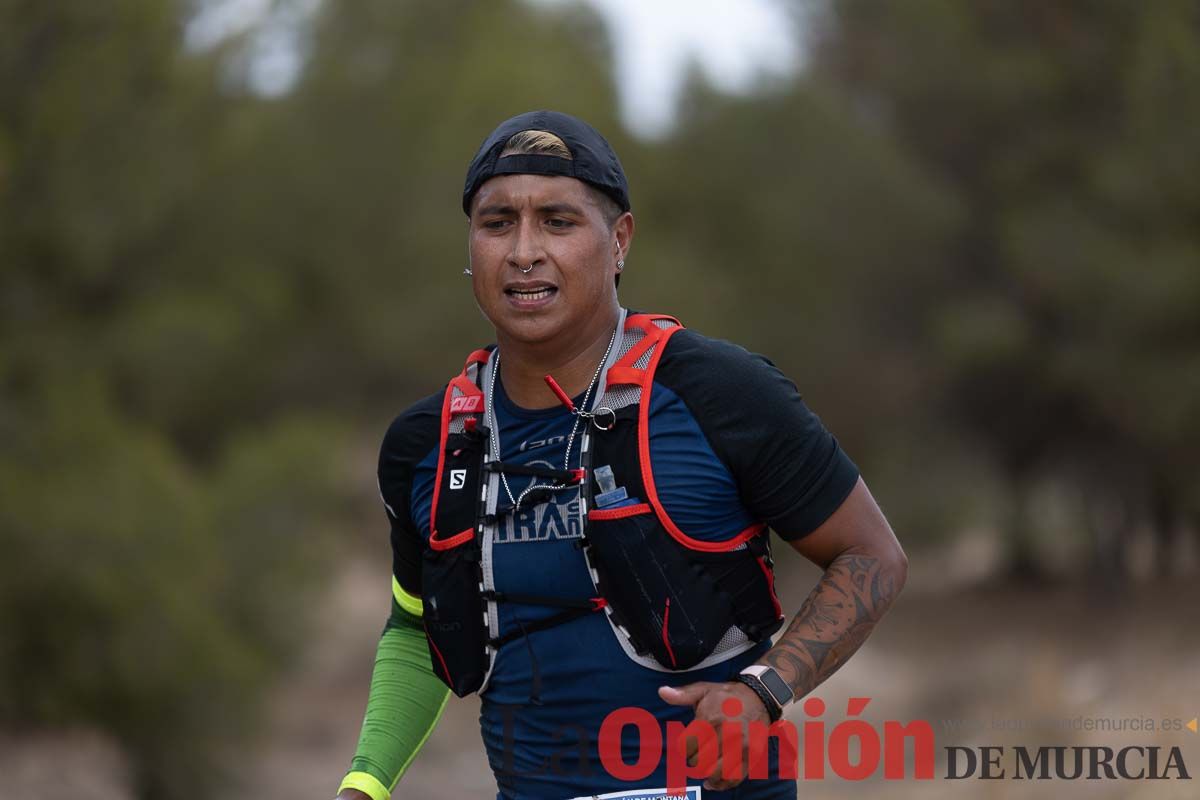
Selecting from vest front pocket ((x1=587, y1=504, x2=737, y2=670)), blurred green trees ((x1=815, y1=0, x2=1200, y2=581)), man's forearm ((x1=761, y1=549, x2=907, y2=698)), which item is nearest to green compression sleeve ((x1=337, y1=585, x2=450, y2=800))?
vest front pocket ((x1=587, y1=504, x2=737, y2=670))

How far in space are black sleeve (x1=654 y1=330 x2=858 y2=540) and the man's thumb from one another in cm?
32

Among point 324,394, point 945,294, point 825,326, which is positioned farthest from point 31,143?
point 945,294

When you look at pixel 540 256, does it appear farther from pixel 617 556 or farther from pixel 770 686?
pixel 770 686

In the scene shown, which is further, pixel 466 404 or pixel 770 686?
pixel 466 404

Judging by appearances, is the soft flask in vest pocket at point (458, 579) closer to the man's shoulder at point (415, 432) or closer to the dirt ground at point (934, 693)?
the man's shoulder at point (415, 432)

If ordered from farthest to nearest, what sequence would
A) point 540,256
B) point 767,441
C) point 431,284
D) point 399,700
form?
1. point 431,284
2. point 399,700
3. point 540,256
4. point 767,441

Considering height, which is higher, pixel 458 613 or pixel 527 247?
pixel 527 247

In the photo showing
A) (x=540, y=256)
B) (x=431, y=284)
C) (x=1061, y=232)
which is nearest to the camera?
(x=540, y=256)

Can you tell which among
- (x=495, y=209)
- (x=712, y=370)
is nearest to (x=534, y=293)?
(x=495, y=209)

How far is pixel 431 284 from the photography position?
63.3 feet

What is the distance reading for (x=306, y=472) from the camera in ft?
56.4

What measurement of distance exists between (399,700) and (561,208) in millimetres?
1038

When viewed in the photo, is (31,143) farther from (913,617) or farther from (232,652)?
(913,617)

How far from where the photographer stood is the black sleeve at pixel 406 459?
2.87 m
